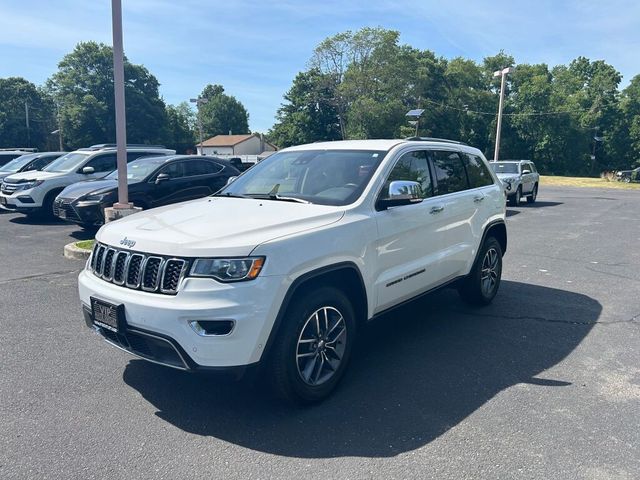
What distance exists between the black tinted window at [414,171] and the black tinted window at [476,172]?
0.93m

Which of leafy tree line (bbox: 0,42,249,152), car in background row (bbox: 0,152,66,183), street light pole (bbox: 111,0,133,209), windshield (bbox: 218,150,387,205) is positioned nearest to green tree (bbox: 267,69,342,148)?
leafy tree line (bbox: 0,42,249,152)

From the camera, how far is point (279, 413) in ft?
11.7

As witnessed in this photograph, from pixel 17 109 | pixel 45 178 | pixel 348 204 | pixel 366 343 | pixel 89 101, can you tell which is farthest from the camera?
pixel 17 109

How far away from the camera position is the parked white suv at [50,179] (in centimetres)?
1268

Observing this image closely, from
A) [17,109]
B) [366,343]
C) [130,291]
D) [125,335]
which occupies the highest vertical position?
[17,109]

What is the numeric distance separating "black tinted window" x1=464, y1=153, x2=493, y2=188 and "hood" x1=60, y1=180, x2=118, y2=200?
7.27m

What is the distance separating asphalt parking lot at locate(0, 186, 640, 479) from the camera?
2.99 metres

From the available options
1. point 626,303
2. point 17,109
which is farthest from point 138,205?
point 17,109

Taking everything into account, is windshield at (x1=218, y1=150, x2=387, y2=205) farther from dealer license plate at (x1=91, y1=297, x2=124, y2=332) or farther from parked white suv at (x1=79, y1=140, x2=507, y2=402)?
dealer license plate at (x1=91, y1=297, x2=124, y2=332)

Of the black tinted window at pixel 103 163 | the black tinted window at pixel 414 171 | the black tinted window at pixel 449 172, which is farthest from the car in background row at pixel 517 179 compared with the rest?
the black tinted window at pixel 414 171

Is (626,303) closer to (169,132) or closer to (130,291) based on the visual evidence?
(130,291)

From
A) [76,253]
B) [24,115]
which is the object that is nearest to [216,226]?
[76,253]

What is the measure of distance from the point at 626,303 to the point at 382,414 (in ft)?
14.2

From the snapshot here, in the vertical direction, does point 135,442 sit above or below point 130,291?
below
